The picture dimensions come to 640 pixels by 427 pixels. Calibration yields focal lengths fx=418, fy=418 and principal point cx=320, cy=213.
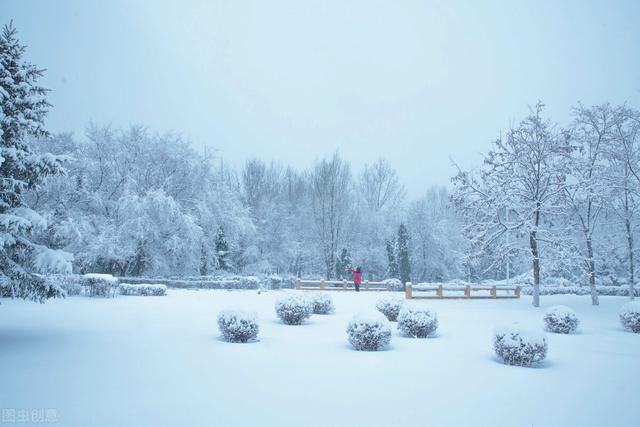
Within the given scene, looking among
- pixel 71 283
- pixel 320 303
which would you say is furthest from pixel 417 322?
pixel 71 283

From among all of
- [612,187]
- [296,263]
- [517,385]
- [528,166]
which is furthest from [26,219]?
[296,263]

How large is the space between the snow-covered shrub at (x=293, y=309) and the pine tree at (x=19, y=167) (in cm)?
683

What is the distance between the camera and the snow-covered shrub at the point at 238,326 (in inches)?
429

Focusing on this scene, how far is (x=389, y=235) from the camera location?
155 feet

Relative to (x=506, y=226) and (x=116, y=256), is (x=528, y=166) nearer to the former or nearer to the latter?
(x=506, y=226)

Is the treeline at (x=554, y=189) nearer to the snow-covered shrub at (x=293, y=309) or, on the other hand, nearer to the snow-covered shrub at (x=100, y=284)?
the snow-covered shrub at (x=293, y=309)

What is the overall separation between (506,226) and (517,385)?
15558mm

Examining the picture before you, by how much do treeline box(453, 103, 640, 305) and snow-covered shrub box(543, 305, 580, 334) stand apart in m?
7.74

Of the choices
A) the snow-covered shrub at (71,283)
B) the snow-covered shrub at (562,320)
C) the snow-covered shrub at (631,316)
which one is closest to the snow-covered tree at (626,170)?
the snow-covered shrub at (631,316)

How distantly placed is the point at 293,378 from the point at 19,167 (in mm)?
Result: 7483

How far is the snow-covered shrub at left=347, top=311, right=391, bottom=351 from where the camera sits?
1045 cm

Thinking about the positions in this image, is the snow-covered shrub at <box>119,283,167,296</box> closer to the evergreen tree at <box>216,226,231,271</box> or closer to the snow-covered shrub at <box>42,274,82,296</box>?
the snow-covered shrub at <box>42,274,82,296</box>

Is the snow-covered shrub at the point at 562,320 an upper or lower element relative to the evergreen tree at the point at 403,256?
lower

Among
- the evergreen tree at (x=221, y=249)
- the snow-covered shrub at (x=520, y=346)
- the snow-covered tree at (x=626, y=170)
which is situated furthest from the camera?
the evergreen tree at (x=221, y=249)
